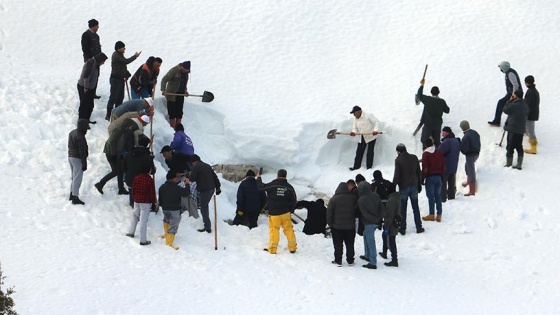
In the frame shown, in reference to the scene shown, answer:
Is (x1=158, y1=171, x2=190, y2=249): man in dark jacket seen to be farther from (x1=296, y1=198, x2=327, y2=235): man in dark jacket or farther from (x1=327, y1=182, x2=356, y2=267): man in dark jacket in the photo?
(x1=296, y1=198, x2=327, y2=235): man in dark jacket

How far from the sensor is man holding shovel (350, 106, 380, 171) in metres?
19.5

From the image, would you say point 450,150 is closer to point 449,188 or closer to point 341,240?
point 449,188

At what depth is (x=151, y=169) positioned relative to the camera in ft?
50.4

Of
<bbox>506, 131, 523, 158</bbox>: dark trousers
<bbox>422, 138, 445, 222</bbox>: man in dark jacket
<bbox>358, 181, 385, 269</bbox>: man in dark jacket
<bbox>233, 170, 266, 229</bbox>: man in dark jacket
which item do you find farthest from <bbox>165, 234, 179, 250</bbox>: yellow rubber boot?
<bbox>506, 131, 523, 158</bbox>: dark trousers

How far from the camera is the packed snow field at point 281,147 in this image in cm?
1382

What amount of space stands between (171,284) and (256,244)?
2.72 m

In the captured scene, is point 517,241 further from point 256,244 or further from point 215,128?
point 215,128

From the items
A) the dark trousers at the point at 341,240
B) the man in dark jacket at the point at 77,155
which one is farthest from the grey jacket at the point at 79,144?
the dark trousers at the point at 341,240

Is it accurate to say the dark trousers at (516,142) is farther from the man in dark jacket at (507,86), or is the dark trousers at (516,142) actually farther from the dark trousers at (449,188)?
the dark trousers at (449,188)

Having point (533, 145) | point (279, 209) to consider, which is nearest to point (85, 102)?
point (279, 209)

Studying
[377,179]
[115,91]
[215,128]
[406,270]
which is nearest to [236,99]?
[215,128]

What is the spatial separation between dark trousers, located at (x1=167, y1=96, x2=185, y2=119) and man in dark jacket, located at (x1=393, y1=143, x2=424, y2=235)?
5221 mm

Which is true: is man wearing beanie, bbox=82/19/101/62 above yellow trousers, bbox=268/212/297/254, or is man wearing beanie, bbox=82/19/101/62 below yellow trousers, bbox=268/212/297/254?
above

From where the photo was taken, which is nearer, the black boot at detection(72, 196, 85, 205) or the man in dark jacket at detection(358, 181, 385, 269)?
the man in dark jacket at detection(358, 181, 385, 269)
